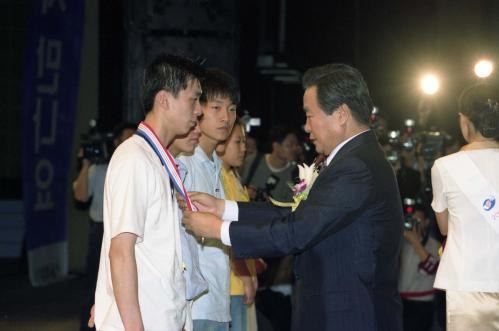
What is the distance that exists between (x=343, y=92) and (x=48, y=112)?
6732 mm

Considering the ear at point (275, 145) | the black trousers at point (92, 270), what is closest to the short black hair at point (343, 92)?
the black trousers at point (92, 270)

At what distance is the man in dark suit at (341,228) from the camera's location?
3.88m

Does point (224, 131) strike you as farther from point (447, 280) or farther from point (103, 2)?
point (103, 2)

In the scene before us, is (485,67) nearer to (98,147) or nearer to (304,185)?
(98,147)

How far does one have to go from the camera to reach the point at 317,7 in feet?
46.2

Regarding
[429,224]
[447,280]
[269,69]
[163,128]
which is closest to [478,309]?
[447,280]

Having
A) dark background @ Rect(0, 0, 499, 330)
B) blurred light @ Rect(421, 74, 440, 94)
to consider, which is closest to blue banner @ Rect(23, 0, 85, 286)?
dark background @ Rect(0, 0, 499, 330)

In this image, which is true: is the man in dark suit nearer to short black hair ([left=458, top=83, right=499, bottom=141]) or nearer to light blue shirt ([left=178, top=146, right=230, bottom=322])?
light blue shirt ([left=178, top=146, right=230, bottom=322])

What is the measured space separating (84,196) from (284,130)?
2.49m

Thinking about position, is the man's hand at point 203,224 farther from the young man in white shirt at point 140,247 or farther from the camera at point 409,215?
the camera at point 409,215

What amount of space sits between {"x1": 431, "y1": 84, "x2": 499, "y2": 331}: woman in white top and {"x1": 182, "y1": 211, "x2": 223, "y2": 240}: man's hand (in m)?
1.79

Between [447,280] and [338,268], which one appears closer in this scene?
[338,268]

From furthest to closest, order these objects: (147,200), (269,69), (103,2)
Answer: (269,69)
(103,2)
(147,200)

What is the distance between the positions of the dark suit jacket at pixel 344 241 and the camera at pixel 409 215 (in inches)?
168
